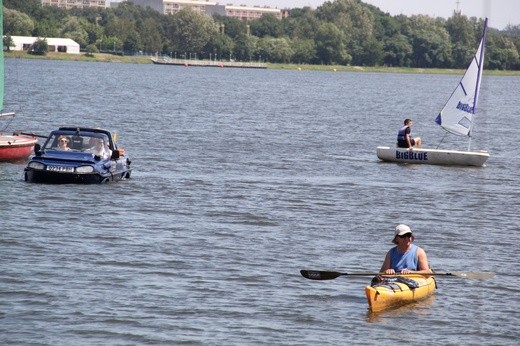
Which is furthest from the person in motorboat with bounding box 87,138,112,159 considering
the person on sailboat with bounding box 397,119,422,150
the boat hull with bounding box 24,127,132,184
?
the person on sailboat with bounding box 397,119,422,150

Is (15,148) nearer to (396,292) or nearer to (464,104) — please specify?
(464,104)

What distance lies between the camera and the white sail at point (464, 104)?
180 ft

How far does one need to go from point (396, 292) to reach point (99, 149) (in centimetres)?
1753

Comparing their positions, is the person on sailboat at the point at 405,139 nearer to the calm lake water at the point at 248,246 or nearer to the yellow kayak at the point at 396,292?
the calm lake water at the point at 248,246

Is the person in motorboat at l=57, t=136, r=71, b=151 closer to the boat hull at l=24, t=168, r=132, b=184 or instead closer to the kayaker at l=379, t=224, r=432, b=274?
the boat hull at l=24, t=168, r=132, b=184

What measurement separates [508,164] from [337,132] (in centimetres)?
2184

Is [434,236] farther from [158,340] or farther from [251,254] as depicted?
[158,340]

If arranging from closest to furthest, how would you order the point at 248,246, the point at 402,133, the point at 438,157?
the point at 248,246 → the point at 402,133 → the point at 438,157

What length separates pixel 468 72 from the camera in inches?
2190

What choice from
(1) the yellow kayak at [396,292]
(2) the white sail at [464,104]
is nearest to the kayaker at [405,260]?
(1) the yellow kayak at [396,292]

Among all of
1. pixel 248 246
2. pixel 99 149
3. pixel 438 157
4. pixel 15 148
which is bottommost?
pixel 438 157

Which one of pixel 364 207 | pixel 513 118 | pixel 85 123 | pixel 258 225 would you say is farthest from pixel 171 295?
pixel 513 118

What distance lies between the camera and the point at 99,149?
3925cm

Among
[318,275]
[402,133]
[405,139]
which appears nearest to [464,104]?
[405,139]
